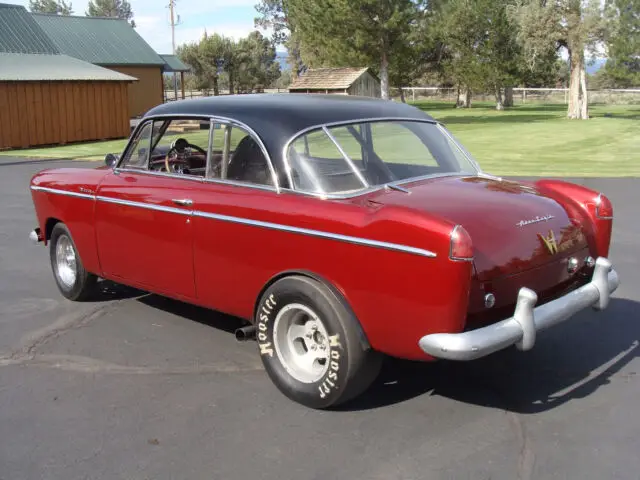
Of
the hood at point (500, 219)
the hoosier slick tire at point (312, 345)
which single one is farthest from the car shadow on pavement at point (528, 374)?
the hood at point (500, 219)

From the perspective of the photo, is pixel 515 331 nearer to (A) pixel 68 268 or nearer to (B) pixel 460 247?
(B) pixel 460 247

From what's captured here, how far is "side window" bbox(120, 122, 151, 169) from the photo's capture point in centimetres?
534

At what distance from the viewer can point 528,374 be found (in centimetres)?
448

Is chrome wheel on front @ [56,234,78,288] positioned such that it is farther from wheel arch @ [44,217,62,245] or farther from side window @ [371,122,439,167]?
side window @ [371,122,439,167]

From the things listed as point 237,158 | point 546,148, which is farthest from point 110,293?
point 546,148

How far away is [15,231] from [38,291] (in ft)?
10.9

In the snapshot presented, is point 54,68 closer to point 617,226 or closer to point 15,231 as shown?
point 15,231

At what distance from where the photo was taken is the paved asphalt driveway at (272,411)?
340cm

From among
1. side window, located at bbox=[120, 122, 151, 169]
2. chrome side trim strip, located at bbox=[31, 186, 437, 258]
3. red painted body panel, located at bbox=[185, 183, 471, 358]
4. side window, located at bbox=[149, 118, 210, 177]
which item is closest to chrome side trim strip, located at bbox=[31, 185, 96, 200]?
chrome side trim strip, located at bbox=[31, 186, 437, 258]

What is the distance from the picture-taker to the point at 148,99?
43.5 m

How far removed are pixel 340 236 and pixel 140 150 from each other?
7.58ft

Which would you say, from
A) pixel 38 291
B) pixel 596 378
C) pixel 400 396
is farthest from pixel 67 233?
pixel 596 378

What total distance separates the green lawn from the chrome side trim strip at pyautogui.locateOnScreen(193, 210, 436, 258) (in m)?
11.8

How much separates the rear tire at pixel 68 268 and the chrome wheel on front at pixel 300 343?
250cm
